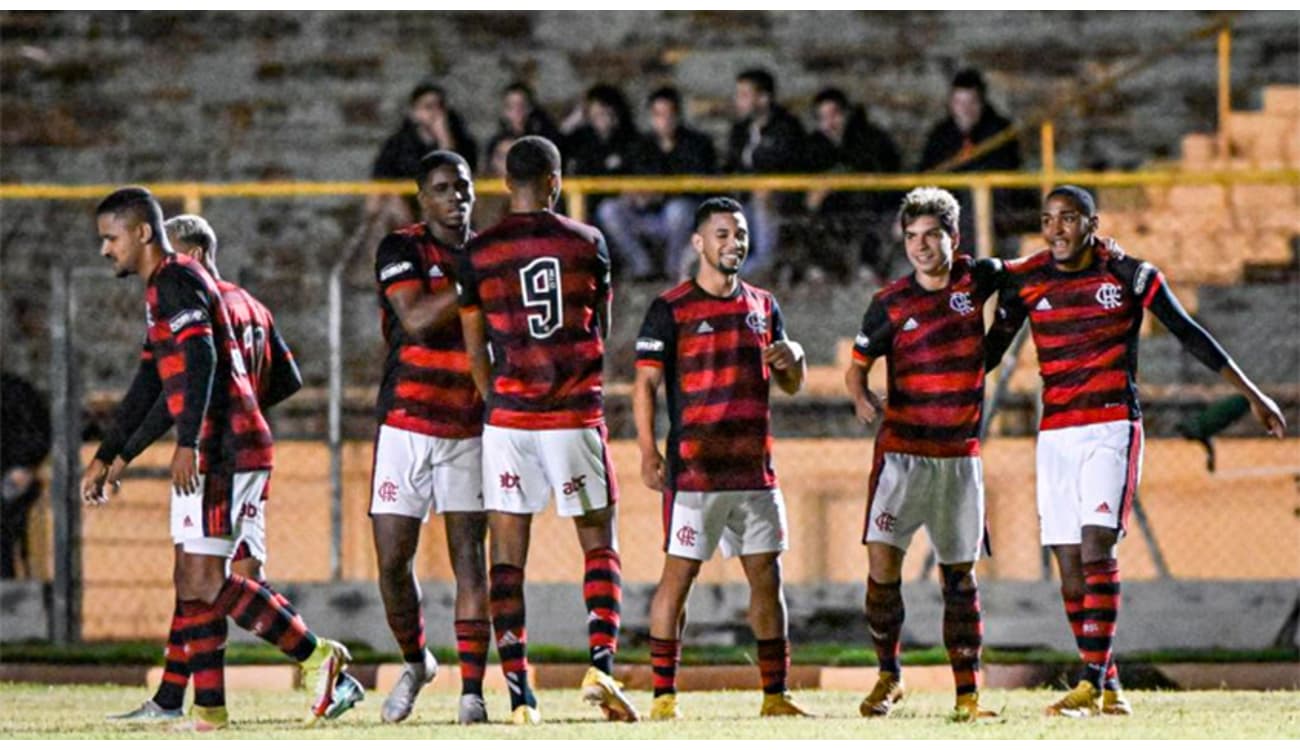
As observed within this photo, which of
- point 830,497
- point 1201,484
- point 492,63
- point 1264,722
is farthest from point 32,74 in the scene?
point 1264,722

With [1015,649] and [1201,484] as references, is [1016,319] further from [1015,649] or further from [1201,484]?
[1201,484]

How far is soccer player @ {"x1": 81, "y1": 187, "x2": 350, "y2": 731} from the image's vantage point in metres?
8.98

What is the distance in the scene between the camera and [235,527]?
9.07m

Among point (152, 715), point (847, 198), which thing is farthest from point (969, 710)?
point (847, 198)

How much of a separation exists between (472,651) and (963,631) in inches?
67.9

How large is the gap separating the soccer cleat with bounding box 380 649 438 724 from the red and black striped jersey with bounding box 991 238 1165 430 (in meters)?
2.43

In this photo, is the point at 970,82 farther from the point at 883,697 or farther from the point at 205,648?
the point at 205,648

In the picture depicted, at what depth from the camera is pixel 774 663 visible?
9.30 meters

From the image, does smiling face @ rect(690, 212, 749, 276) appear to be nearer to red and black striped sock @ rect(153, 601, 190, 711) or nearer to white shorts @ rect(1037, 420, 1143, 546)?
white shorts @ rect(1037, 420, 1143, 546)

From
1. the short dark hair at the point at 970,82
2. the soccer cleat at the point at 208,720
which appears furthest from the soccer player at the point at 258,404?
the short dark hair at the point at 970,82

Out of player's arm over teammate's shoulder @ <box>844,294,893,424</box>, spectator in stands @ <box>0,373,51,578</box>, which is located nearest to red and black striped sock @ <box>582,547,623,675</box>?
player's arm over teammate's shoulder @ <box>844,294,893,424</box>

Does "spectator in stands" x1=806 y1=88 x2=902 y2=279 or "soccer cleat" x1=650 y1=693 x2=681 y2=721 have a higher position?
"spectator in stands" x1=806 y1=88 x2=902 y2=279
